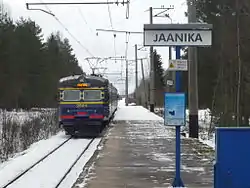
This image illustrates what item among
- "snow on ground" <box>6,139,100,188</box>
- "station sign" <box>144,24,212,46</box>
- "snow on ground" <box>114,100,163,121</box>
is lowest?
"snow on ground" <box>6,139,100,188</box>

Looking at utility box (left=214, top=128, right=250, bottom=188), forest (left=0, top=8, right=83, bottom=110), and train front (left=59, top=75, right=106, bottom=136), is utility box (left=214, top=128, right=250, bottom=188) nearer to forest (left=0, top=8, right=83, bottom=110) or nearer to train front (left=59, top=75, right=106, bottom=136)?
train front (left=59, top=75, right=106, bottom=136)

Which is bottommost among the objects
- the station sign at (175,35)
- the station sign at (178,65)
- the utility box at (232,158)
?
the utility box at (232,158)

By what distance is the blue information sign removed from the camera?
9.84 metres

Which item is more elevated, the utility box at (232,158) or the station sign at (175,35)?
the station sign at (175,35)

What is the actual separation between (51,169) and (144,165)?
2582 millimetres

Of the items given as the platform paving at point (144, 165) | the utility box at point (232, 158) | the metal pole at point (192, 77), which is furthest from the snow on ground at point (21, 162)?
the metal pole at point (192, 77)

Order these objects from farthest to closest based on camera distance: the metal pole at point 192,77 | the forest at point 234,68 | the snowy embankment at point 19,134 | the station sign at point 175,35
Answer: the metal pole at point 192,77 → the snowy embankment at point 19,134 → the forest at point 234,68 → the station sign at point 175,35

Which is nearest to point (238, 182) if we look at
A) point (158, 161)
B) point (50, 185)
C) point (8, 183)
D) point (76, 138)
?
point (50, 185)

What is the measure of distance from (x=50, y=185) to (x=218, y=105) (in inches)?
533

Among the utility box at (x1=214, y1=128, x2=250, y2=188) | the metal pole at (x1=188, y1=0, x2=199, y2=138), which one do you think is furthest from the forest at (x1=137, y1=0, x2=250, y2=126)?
the utility box at (x1=214, y1=128, x2=250, y2=188)

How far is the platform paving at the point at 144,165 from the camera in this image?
11523 millimetres

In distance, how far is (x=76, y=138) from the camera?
24922mm

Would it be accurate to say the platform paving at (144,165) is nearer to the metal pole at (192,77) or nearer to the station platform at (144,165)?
the station platform at (144,165)

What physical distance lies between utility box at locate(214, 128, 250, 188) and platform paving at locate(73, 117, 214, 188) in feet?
10.3
